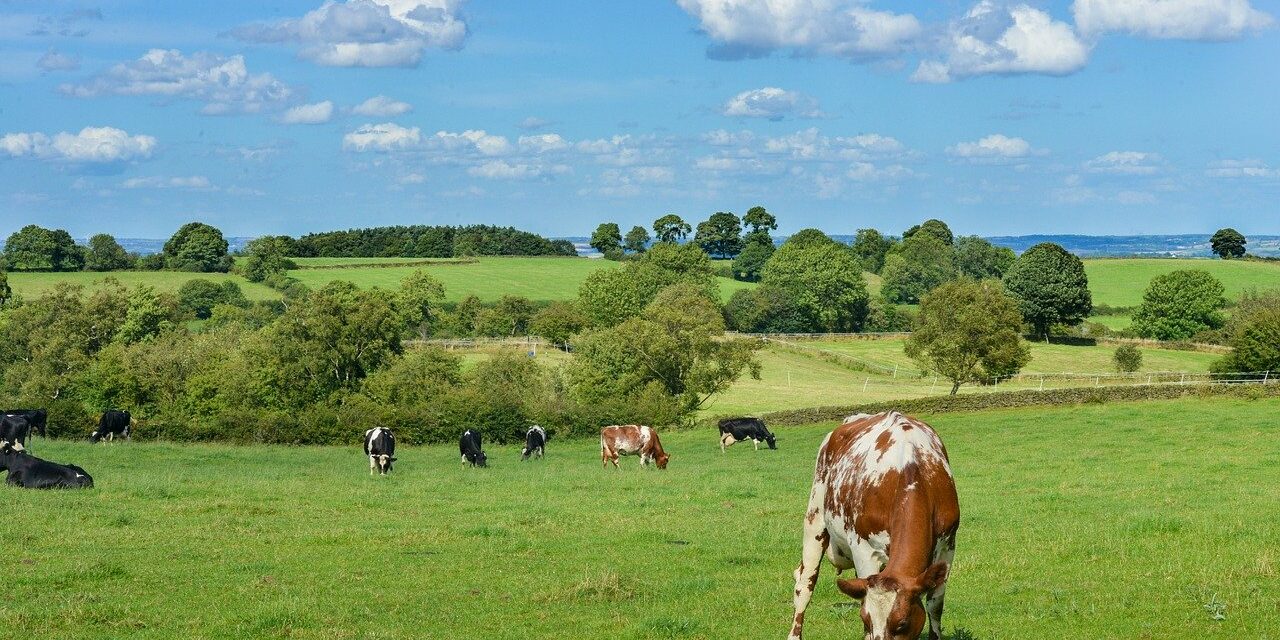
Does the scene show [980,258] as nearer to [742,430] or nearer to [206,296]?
[206,296]

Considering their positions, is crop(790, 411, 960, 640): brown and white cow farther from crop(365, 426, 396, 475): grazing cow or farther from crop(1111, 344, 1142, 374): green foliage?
crop(1111, 344, 1142, 374): green foliage

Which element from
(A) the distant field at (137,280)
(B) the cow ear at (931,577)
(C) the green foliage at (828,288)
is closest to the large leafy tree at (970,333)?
(B) the cow ear at (931,577)

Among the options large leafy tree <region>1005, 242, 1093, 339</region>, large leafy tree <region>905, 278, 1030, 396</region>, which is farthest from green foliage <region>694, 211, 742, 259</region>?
large leafy tree <region>905, 278, 1030, 396</region>

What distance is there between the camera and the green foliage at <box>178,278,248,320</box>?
118 meters

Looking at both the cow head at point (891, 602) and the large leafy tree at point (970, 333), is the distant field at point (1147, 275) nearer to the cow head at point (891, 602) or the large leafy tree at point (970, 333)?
the large leafy tree at point (970, 333)

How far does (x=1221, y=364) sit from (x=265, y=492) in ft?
195

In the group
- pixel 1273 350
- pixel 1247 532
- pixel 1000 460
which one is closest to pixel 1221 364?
pixel 1273 350

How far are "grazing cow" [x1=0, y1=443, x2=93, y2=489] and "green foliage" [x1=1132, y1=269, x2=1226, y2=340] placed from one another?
345 ft

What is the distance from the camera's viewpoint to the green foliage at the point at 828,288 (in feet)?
429

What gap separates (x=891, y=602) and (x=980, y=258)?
168507 mm

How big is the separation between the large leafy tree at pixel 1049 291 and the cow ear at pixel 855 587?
104 m

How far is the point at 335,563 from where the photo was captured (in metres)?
16.4

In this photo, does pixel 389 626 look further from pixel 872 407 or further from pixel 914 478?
pixel 872 407

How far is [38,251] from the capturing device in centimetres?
13350
